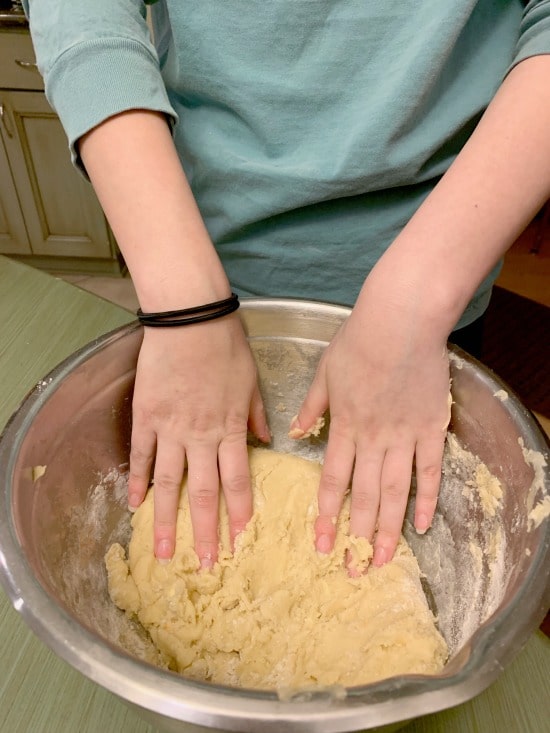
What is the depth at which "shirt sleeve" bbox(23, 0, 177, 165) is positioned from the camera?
1.77 ft

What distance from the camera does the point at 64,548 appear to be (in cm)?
58

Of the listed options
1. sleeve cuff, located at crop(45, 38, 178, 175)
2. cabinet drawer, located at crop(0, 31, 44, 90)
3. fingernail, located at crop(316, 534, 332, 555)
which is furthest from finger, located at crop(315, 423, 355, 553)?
cabinet drawer, located at crop(0, 31, 44, 90)

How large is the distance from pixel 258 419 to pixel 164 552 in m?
0.17

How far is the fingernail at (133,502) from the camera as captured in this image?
66cm

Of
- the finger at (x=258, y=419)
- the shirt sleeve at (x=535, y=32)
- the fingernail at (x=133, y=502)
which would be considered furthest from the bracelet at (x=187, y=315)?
the shirt sleeve at (x=535, y=32)

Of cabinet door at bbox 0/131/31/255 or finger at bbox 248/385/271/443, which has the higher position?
finger at bbox 248/385/271/443

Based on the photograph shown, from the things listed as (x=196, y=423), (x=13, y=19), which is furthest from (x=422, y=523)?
(x=13, y=19)

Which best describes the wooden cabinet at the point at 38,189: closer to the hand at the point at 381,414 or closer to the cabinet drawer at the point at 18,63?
the cabinet drawer at the point at 18,63

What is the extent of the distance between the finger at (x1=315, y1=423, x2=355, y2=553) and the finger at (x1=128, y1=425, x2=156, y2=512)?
0.18 meters

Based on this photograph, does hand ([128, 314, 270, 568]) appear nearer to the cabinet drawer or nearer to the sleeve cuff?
the sleeve cuff

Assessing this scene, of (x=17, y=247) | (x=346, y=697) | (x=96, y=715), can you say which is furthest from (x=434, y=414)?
(x=17, y=247)

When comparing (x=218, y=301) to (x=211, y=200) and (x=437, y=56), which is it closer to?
(x=211, y=200)

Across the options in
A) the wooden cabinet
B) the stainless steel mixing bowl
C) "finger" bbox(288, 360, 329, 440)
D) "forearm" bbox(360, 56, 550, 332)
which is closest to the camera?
the stainless steel mixing bowl

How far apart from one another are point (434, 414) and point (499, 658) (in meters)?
0.24
